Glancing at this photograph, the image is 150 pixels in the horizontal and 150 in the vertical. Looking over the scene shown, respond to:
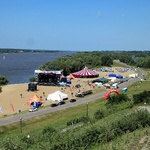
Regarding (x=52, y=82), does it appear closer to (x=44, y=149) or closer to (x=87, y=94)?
(x=87, y=94)

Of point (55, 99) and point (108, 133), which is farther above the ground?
point (108, 133)

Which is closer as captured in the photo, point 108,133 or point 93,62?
point 108,133

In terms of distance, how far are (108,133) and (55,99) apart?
26955 mm

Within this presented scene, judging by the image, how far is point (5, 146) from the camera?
45.3ft

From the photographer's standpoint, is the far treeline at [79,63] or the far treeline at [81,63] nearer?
the far treeline at [79,63]

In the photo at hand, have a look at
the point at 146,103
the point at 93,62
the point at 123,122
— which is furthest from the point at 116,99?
the point at 93,62

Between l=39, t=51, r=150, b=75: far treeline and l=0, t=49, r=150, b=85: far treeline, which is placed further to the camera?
l=39, t=51, r=150, b=75: far treeline

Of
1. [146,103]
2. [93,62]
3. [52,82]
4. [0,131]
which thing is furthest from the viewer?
[93,62]

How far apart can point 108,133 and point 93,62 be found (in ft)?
356

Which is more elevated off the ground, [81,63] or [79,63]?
[79,63]

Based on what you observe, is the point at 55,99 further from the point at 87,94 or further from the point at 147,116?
the point at 147,116

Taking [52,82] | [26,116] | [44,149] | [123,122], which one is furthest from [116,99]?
[52,82]

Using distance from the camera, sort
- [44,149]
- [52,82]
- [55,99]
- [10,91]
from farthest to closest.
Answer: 1. [52,82]
2. [10,91]
3. [55,99]
4. [44,149]

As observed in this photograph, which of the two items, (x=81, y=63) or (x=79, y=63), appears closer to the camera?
(x=79, y=63)
